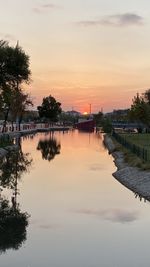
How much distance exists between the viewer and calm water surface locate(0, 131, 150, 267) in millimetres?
17219

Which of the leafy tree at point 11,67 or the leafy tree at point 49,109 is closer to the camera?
the leafy tree at point 11,67

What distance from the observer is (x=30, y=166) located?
4778 cm

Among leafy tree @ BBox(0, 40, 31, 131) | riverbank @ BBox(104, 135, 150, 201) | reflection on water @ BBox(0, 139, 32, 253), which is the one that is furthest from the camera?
leafy tree @ BBox(0, 40, 31, 131)

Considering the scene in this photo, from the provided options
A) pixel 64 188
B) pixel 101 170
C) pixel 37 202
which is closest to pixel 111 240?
pixel 37 202

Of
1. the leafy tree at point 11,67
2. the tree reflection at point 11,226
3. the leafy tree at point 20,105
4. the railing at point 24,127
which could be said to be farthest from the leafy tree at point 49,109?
the tree reflection at point 11,226

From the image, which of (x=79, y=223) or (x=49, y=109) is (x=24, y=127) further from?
(x=79, y=223)

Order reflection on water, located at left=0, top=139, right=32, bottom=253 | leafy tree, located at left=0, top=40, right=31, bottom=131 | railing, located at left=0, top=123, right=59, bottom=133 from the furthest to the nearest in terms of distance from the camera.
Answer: railing, located at left=0, top=123, right=59, bottom=133
leafy tree, located at left=0, top=40, right=31, bottom=131
reflection on water, located at left=0, top=139, right=32, bottom=253

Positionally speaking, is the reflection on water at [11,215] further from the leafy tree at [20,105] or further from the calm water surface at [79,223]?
the leafy tree at [20,105]

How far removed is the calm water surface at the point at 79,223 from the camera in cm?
1722

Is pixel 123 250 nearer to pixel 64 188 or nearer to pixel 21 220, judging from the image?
pixel 21 220

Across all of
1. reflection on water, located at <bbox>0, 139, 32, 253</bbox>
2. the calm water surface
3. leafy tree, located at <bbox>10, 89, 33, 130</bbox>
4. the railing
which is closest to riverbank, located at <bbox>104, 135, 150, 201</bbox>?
the calm water surface

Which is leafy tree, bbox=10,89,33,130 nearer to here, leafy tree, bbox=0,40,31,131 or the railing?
the railing

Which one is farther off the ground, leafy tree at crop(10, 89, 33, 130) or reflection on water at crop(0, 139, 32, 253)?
leafy tree at crop(10, 89, 33, 130)

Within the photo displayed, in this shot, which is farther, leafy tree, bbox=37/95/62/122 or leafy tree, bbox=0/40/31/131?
leafy tree, bbox=37/95/62/122
